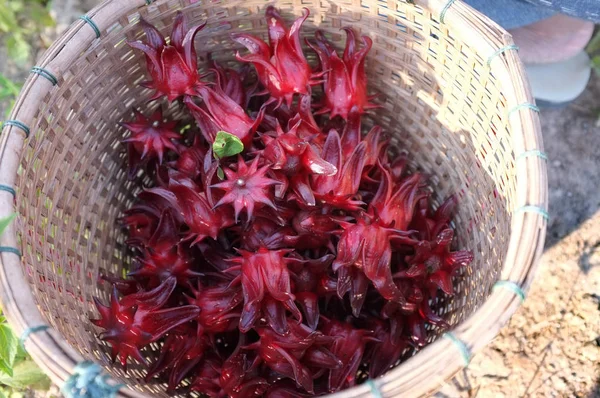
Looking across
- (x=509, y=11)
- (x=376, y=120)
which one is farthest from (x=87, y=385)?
(x=509, y=11)

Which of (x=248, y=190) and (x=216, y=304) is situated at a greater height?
(x=248, y=190)

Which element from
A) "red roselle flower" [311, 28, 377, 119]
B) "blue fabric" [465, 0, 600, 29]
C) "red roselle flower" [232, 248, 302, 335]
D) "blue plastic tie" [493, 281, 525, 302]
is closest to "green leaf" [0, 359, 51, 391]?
"red roselle flower" [232, 248, 302, 335]

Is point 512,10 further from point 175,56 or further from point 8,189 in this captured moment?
point 8,189

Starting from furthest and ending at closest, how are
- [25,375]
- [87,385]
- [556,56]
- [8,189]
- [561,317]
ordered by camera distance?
[556,56], [561,317], [25,375], [8,189], [87,385]

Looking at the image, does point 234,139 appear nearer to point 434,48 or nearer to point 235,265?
point 235,265

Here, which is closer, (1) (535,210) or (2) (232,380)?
(1) (535,210)

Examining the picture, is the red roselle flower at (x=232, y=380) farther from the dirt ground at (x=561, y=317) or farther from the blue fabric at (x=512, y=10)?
the blue fabric at (x=512, y=10)

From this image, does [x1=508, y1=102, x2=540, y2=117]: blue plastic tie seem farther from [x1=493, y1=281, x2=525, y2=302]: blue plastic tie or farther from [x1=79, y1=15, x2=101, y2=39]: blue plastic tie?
[x1=79, y1=15, x2=101, y2=39]: blue plastic tie
